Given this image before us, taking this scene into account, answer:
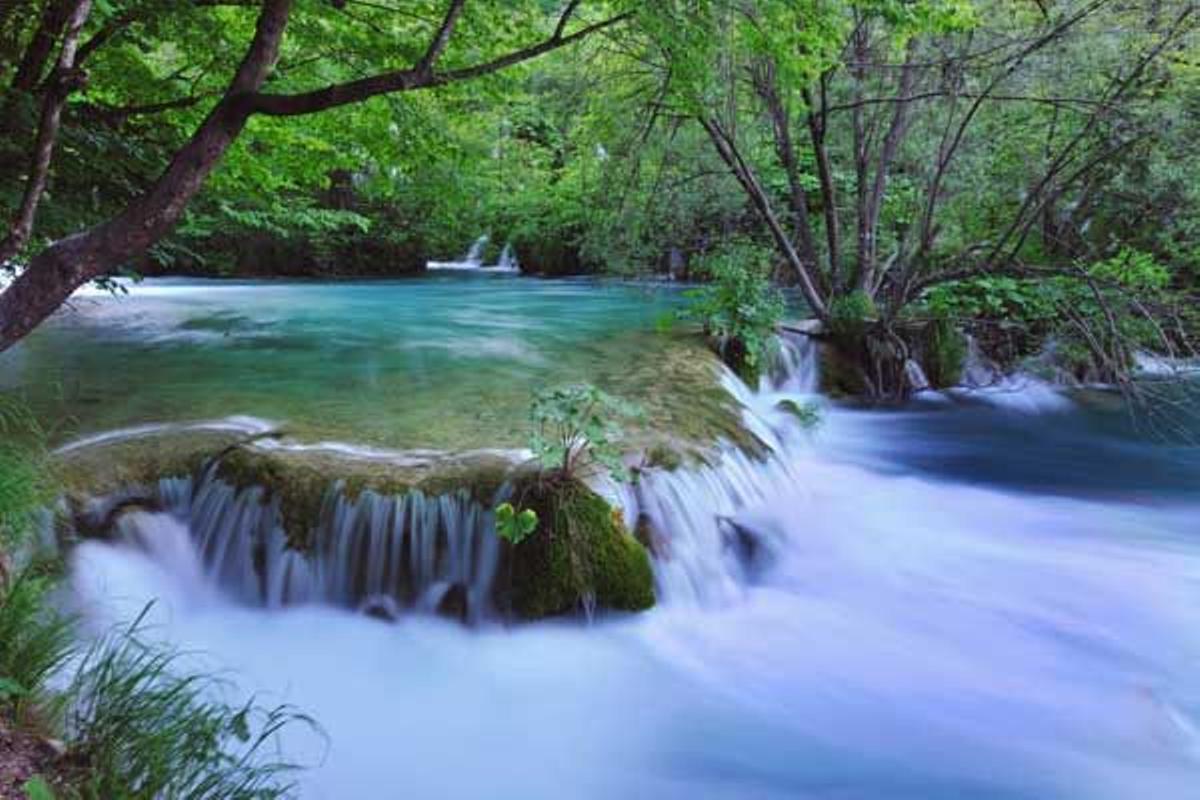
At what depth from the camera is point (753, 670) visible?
14.5 ft

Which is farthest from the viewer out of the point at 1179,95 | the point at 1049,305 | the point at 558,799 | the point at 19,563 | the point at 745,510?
the point at 1049,305

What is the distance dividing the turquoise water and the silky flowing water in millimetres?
914

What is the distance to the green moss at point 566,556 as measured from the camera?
14.4 ft

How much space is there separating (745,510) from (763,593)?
26.5 inches

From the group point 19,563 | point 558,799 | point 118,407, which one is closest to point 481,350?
point 118,407

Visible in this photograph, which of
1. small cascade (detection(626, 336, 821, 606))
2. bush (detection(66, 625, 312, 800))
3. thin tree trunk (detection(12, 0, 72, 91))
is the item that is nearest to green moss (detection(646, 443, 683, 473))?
small cascade (detection(626, 336, 821, 606))

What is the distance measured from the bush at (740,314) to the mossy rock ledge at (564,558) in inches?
202

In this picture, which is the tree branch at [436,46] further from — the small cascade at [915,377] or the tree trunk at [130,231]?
the small cascade at [915,377]

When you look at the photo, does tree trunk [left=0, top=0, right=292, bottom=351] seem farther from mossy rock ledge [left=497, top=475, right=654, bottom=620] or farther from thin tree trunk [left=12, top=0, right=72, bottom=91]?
mossy rock ledge [left=497, top=475, right=654, bottom=620]

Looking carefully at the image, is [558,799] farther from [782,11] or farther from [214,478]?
[782,11]

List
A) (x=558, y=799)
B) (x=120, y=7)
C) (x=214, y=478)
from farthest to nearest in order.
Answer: (x=214, y=478) < (x=120, y=7) < (x=558, y=799)

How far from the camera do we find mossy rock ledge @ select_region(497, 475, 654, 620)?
4.39 m

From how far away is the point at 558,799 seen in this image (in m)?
3.44

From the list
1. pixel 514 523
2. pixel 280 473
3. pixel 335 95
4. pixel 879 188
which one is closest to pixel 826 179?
pixel 879 188
